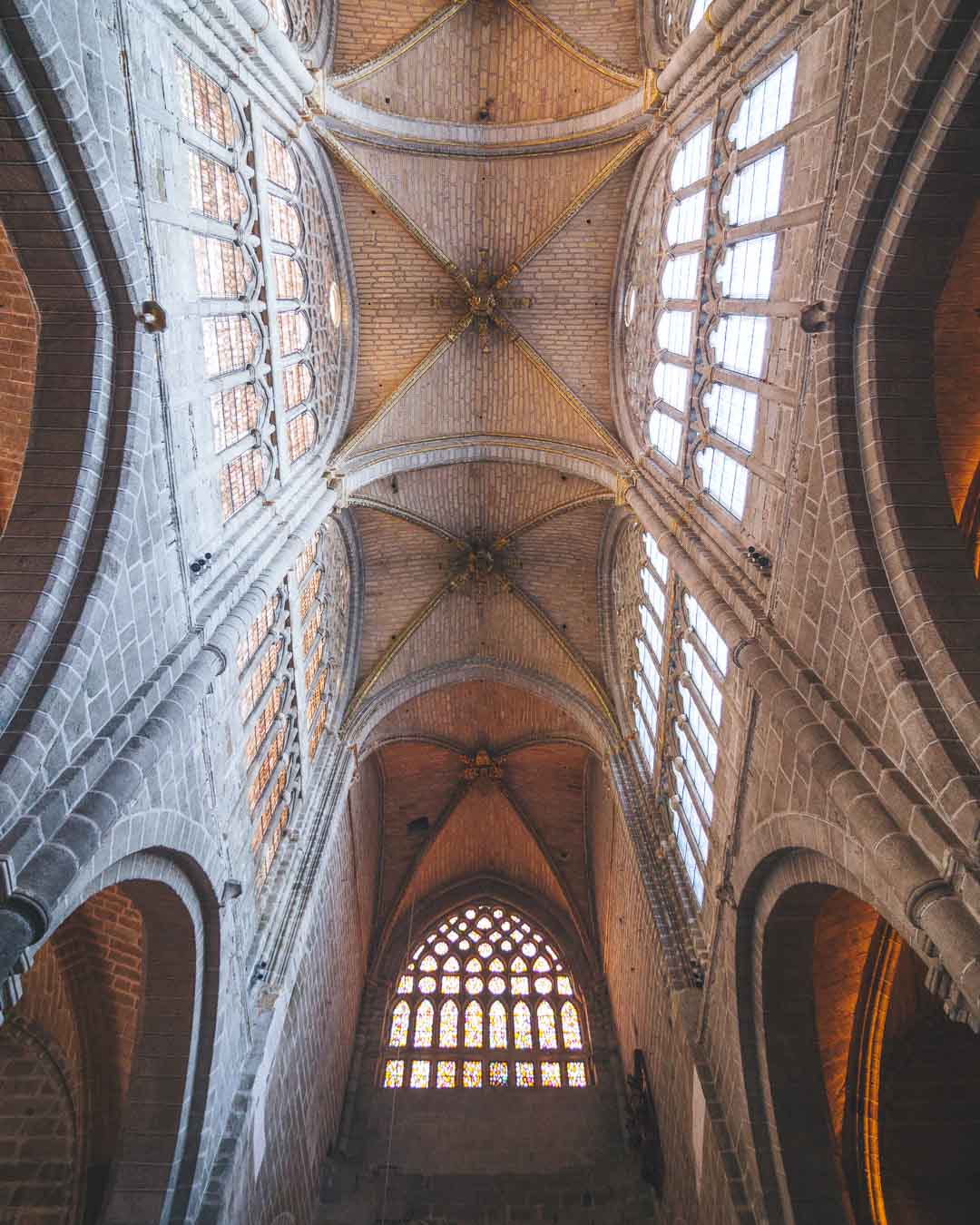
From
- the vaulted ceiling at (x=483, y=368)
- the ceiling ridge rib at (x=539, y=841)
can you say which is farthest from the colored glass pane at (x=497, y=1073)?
the ceiling ridge rib at (x=539, y=841)

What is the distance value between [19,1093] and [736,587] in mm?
10106

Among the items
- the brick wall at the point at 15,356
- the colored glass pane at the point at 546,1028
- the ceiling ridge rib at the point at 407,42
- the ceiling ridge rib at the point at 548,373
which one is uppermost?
the ceiling ridge rib at the point at 407,42

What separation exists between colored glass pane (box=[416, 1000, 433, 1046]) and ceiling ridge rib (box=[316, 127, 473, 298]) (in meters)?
15.5

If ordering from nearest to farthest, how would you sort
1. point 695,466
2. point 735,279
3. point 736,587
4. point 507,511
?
1. point 736,587
2. point 735,279
3. point 695,466
4. point 507,511

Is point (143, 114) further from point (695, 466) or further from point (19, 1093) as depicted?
point (19, 1093)

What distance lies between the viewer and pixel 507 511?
55.9ft

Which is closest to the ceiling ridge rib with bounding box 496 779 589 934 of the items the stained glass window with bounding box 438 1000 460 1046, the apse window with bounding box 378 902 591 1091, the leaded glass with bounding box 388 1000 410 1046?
the apse window with bounding box 378 902 591 1091

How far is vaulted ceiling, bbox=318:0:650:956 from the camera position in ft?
44.7

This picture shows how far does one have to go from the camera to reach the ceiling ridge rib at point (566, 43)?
1328 cm

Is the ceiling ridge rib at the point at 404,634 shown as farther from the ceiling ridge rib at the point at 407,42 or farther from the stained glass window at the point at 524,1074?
the ceiling ridge rib at the point at 407,42

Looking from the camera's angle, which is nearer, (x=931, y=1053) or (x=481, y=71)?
(x=931, y=1053)

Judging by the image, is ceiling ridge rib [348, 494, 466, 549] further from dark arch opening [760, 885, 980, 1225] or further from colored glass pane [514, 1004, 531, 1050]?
colored glass pane [514, 1004, 531, 1050]

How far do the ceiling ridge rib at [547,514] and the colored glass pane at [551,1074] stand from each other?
11.0 meters

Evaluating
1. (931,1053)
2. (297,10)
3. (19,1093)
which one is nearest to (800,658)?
(931,1053)
